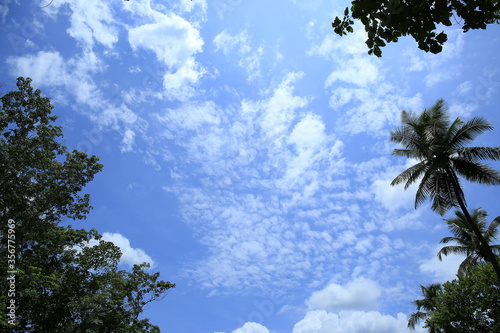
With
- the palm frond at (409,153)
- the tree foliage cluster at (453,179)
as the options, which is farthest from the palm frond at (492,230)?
the palm frond at (409,153)

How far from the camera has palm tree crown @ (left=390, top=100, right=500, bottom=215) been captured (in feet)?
48.0

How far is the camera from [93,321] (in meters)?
15.0

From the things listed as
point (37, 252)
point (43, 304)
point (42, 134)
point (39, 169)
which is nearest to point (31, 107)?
point (42, 134)

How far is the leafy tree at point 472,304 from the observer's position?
1388 centimetres

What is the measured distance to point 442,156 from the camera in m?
15.1

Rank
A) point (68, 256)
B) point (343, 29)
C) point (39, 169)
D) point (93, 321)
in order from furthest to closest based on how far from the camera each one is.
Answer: point (68, 256)
point (93, 321)
point (39, 169)
point (343, 29)

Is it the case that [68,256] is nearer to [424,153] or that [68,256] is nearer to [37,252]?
[37,252]

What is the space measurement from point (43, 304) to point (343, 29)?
63.2 feet

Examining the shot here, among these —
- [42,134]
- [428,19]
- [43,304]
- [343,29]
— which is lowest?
[428,19]

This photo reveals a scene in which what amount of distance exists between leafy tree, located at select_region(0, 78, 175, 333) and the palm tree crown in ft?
57.9

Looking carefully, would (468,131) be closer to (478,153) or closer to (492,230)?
(478,153)

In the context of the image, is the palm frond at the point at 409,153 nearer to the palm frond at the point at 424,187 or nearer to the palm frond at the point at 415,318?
the palm frond at the point at 424,187

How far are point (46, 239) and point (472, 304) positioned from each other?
2234 centimetres

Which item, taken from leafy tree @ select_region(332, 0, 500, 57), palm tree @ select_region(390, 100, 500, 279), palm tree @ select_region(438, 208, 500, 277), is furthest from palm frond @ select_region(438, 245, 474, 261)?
leafy tree @ select_region(332, 0, 500, 57)
